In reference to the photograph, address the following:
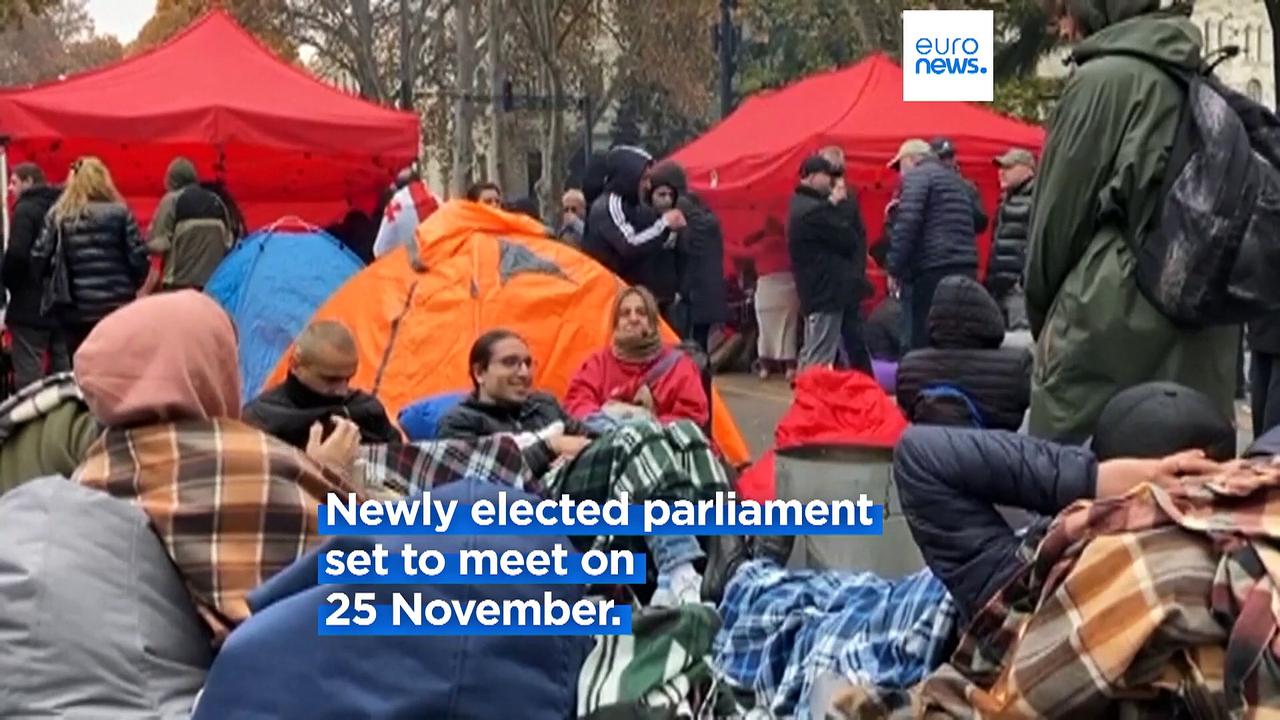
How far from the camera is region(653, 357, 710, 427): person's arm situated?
7.96 meters

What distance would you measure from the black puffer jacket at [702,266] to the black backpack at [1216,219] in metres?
8.62

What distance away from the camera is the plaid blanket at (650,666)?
3484 mm

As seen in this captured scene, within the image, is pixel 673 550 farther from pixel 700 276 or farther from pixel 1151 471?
pixel 700 276

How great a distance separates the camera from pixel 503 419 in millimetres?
6871

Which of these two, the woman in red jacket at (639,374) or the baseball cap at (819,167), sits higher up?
the baseball cap at (819,167)

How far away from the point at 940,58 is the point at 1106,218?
1242 centimetres

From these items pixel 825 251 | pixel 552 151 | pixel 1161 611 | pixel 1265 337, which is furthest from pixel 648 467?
pixel 552 151

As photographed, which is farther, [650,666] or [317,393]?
Answer: [317,393]

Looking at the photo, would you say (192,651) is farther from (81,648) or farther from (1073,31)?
(1073,31)

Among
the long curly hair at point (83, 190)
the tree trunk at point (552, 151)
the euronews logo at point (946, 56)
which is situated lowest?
the tree trunk at point (552, 151)

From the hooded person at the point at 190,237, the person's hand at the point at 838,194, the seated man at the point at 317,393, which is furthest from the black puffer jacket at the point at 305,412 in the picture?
the person's hand at the point at 838,194

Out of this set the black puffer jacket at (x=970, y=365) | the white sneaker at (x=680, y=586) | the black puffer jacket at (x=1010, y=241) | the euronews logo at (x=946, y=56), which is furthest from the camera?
the euronews logo at (x=946, y=56)

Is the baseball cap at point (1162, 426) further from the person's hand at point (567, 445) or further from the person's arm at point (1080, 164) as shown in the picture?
the person's hand at point (567, 445)

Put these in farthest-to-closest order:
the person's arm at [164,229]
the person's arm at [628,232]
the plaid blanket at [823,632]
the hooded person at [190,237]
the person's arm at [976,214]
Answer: the person's arm at [164,229]
the person's arm at [976,214]
the hooded person at [190,237]
the person's arm at [628,232]
the plaid blanket at [823,632]
